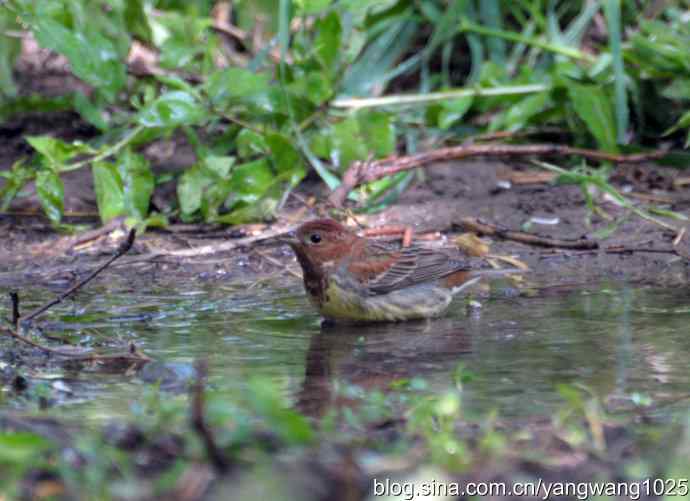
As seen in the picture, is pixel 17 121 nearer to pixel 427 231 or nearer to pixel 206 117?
pixel 206 117

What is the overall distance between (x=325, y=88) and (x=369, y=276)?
6.54ft

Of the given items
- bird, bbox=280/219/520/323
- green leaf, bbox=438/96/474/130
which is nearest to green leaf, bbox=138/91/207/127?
bird, bbox=280/219/520/323

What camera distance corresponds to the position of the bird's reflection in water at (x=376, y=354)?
525 cm

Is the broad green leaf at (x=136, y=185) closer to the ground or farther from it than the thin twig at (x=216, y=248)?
farther from it

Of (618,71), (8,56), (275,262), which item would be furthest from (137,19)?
(618,71)

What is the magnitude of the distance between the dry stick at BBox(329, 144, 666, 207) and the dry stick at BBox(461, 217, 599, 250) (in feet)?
1.61

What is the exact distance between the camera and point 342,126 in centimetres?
884

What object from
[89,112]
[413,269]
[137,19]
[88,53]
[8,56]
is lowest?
[413,269]

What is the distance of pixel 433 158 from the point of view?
27.9ft

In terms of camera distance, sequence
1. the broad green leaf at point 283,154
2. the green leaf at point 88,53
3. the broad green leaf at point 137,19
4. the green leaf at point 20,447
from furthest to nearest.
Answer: the broad green leaf at point 137,19 < the broad green leaf at point 283,154 < the green leaf at point 88,53 < the green leaf at point 20,447

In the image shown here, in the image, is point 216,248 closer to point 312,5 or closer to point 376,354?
point 312,5

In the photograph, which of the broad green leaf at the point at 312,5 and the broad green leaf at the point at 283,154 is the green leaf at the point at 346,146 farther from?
the broad green leaf at the point at 312,5

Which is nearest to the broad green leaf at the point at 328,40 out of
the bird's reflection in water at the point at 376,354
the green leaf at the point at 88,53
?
the green leaf at the point at 88,53

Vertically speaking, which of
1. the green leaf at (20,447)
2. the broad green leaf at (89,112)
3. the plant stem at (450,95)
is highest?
the broad green leaf at (89,112)
